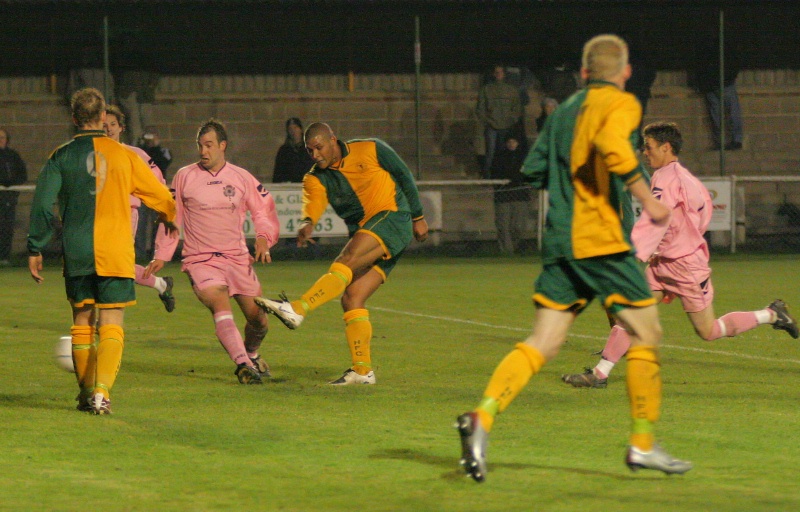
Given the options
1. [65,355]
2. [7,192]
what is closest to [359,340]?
[65,355]

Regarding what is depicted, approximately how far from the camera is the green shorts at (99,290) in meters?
8.00

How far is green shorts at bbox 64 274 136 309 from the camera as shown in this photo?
315 inches

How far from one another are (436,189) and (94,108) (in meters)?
15.1

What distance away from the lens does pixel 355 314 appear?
30.9 ft

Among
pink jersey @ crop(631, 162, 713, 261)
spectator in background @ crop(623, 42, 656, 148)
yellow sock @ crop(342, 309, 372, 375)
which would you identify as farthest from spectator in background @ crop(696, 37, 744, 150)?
yellow sock @ crop(342, 309, 372, 375)

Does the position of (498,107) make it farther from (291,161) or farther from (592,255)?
(592,255)

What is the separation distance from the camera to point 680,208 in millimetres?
9430

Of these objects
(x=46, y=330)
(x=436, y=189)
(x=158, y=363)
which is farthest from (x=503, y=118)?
(x=158, y=363)

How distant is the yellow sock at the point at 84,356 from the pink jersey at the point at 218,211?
1.59 metres

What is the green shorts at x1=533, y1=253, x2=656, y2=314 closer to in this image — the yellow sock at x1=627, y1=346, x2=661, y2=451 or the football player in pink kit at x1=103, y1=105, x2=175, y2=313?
the yellow sock at x1=627, y1=346, x2=661, y2=451

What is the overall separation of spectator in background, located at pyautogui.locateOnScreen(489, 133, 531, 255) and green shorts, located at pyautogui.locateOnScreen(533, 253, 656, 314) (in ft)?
52.2

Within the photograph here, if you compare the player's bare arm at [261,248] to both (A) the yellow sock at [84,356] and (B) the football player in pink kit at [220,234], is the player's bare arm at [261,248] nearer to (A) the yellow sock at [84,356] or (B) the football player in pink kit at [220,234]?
(B) the football player in pink kit at [220,234]

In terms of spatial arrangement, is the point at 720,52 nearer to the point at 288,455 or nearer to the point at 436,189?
the point at 436,189

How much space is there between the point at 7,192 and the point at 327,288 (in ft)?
43.6
